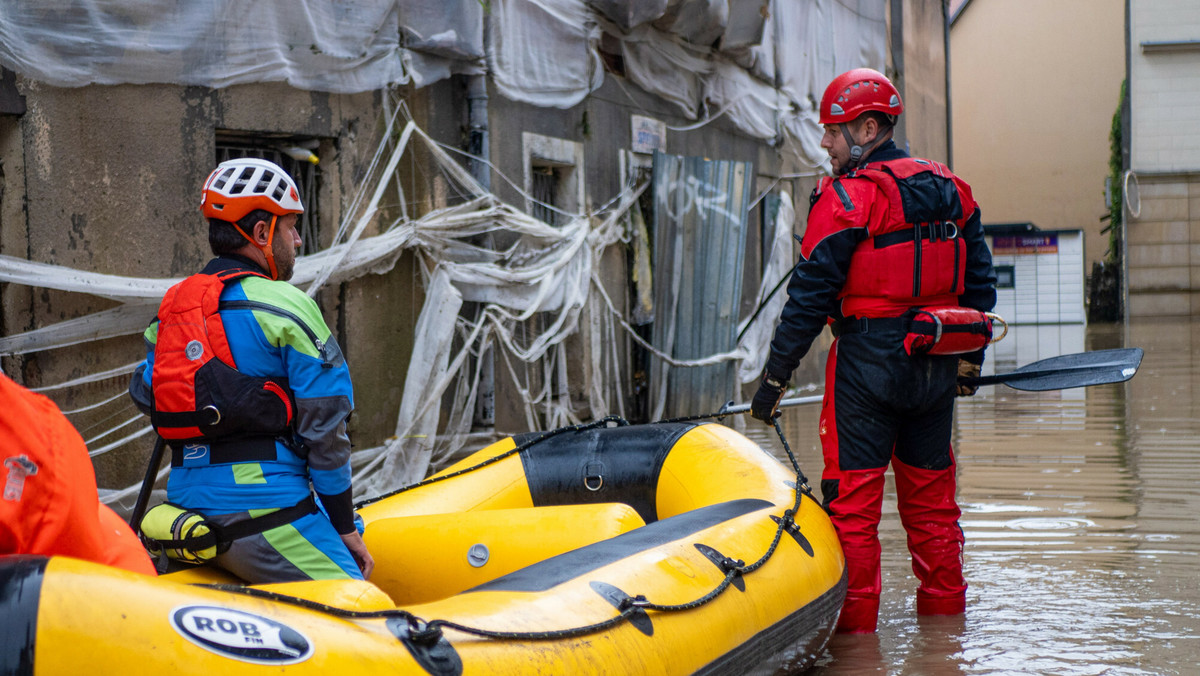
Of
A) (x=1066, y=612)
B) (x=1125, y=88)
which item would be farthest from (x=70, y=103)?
(x=1125, y=88)

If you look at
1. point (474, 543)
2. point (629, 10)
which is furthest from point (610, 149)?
point (474, 543)

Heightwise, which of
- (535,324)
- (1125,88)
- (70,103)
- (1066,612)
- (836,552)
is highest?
(1125,88)

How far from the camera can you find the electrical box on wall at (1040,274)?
2441 centimetres

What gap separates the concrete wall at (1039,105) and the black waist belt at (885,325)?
1109 inches

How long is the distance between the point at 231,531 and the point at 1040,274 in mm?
24255

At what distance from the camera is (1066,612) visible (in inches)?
162

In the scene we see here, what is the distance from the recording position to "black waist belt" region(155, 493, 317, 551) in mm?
2674

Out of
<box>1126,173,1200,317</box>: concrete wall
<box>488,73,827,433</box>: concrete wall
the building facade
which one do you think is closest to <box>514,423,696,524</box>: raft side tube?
the building facade

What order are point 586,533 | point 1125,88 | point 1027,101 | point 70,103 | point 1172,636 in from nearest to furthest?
point 586,533, point 1172,636, point 70,103, point 1125,88, point 1027,101

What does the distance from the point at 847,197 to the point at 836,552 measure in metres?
1.18

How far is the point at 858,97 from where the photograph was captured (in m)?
4.01

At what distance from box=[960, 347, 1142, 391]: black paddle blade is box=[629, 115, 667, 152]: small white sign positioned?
5677mm

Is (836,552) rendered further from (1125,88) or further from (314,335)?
(1125,88)

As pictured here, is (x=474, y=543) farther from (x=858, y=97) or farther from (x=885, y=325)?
(x=858, y=97)
